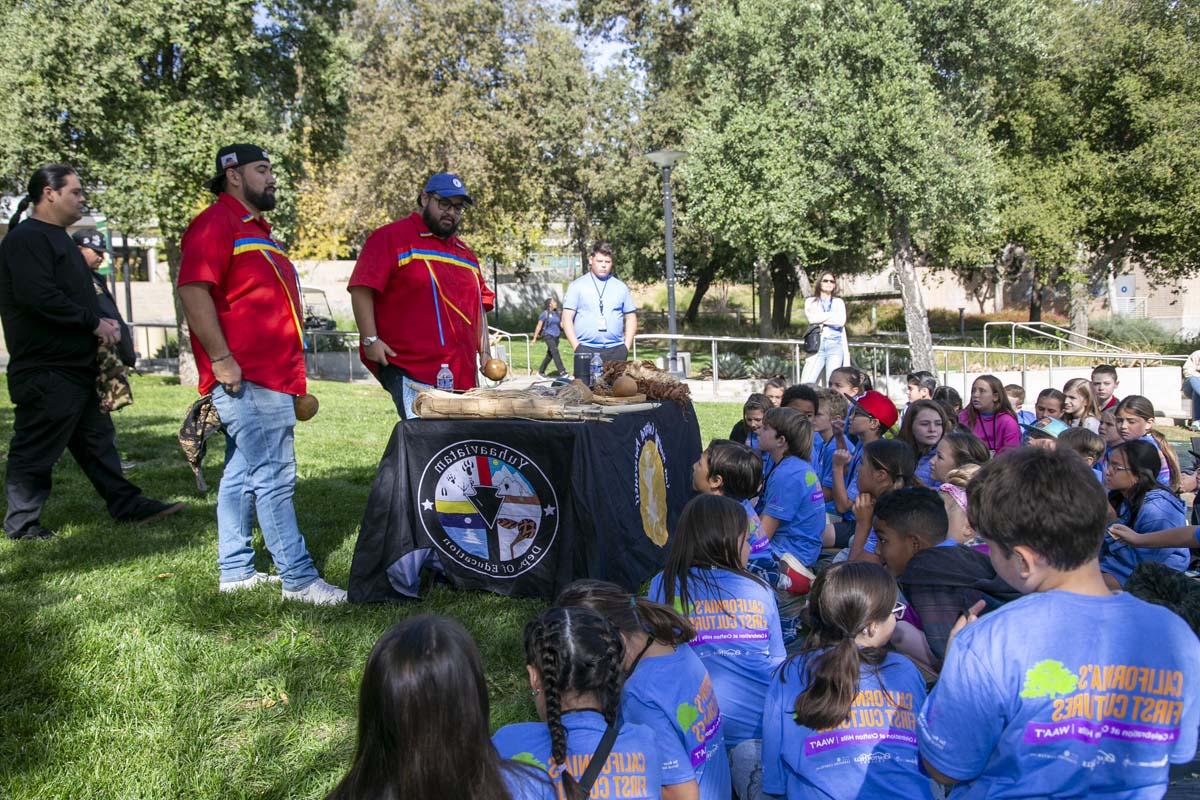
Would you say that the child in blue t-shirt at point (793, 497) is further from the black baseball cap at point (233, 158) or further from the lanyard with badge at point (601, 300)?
the lanyard with badge at point (601, 300)

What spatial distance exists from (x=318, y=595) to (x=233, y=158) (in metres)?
2.09

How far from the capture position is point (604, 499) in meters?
4.50

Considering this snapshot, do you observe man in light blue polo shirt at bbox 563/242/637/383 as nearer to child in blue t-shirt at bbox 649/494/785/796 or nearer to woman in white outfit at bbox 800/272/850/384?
woman in white outfit at bbox 800/272/850/384

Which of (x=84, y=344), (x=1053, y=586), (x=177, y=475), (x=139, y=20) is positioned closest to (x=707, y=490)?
(x=1053, y=586)

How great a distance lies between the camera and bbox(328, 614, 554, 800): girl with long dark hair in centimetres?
182

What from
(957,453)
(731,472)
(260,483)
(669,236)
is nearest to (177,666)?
(260,483)

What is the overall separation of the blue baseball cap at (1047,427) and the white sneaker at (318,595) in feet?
16.1

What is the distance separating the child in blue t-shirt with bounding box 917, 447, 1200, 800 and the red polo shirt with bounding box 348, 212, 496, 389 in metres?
3.75

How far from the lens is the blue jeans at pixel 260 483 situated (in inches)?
177

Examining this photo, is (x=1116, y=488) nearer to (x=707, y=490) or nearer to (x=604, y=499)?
(x=707, y=490)

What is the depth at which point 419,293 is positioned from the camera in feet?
16.9

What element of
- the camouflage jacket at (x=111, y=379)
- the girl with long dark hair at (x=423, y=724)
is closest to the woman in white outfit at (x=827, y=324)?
the camouflage jacket at (x=111, y=379)

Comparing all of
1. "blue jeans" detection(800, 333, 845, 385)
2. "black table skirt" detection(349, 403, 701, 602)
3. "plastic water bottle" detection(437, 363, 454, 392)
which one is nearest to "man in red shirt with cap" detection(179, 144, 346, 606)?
"black table skirt" detection(349, 403, 701, 602)

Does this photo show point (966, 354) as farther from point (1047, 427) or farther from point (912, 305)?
point (1047, 427)
